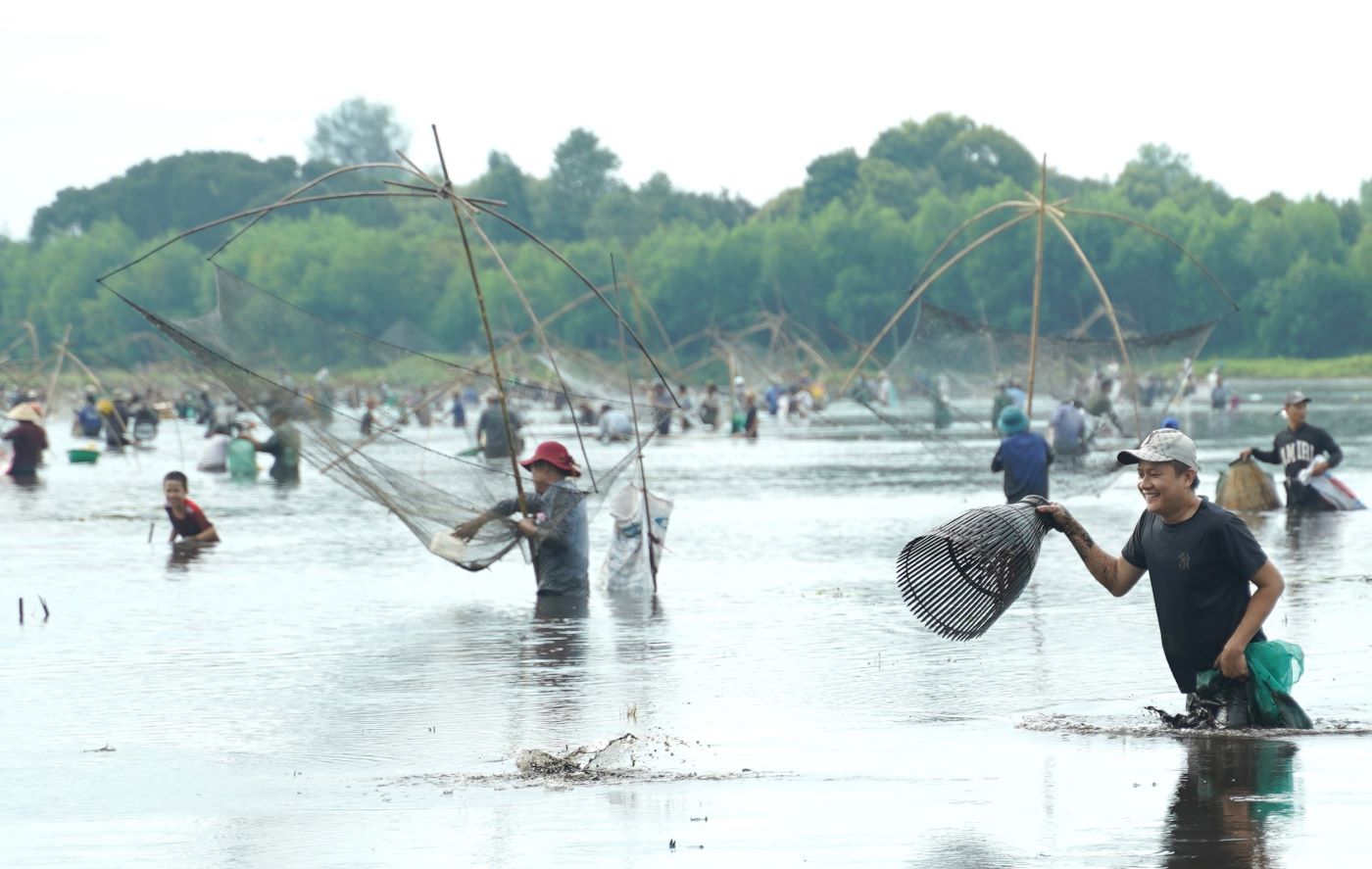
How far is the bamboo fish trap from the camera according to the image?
24.8 feet

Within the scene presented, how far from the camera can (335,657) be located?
34.9 feet

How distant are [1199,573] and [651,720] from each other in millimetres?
2391

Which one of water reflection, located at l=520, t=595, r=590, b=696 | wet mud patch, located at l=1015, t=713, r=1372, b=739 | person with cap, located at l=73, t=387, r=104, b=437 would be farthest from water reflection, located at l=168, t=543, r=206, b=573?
person with cap, located at l=73, t=387, r=104, b=437

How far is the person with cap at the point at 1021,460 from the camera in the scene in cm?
1507

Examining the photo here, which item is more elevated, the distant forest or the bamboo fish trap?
the distant forest

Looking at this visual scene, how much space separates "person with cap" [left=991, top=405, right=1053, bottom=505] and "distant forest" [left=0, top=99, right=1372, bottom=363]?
49053 millimetres

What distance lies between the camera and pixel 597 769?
7.26 metres

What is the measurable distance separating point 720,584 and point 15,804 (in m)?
7.32

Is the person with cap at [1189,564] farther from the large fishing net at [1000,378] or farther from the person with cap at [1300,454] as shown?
the large fishing net at [1000,378]

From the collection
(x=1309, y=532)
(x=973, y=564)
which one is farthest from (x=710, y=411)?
(x=973, y=564)

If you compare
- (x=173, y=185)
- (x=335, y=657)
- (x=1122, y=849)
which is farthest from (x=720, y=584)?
(x=173, y=185)

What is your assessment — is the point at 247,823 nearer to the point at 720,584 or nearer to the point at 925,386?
the point at 720,584

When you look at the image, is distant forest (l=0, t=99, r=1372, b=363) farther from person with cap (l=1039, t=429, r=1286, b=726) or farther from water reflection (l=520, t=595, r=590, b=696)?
person with cap (l=1039, t=429, r=1286, b=726)

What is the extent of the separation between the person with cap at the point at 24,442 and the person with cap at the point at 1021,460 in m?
16.1
